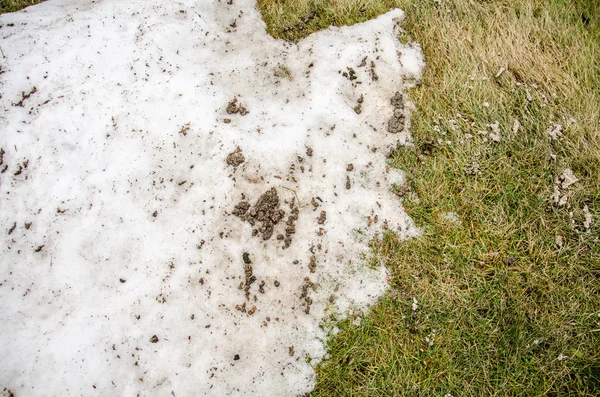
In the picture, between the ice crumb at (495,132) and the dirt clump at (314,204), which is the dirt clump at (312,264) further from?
the ice crumb at (495,132)

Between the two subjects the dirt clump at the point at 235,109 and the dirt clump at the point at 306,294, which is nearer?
the dirt clump at the point at 306,294

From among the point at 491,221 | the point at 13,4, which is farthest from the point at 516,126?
the point at 13,4

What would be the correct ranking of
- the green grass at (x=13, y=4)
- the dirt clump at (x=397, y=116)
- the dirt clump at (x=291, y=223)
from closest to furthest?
the dirt clump at (x=291, y=223) → the dirt clump at (x=397, y=116) → the green grass at (x=13, y=4)

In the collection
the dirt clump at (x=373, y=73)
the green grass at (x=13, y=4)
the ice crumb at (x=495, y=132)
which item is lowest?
the ice crumb at (x=495, y=132)

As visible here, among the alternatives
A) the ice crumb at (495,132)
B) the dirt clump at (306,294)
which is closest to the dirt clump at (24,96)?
the dirt clump at (306,294)

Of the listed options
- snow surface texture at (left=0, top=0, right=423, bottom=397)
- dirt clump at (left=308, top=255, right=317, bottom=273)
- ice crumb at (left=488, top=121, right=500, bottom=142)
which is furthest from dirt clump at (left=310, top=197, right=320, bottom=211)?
ice crumb at (left=488, top=121, right=500, bottom=142)

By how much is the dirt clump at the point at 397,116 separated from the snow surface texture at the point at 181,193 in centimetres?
8

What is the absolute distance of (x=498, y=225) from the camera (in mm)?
2734

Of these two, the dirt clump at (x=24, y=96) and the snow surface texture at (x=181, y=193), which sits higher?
the dirt clump at (x=24, y=96)

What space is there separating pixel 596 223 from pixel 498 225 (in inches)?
27.8

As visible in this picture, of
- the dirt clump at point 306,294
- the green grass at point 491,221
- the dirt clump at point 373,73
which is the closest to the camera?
the green grass at point 491,221

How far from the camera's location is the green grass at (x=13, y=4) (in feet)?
12.5

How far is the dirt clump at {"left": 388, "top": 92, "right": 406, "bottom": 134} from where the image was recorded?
121 inches

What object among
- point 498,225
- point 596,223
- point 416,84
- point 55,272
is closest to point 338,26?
point 416,84
